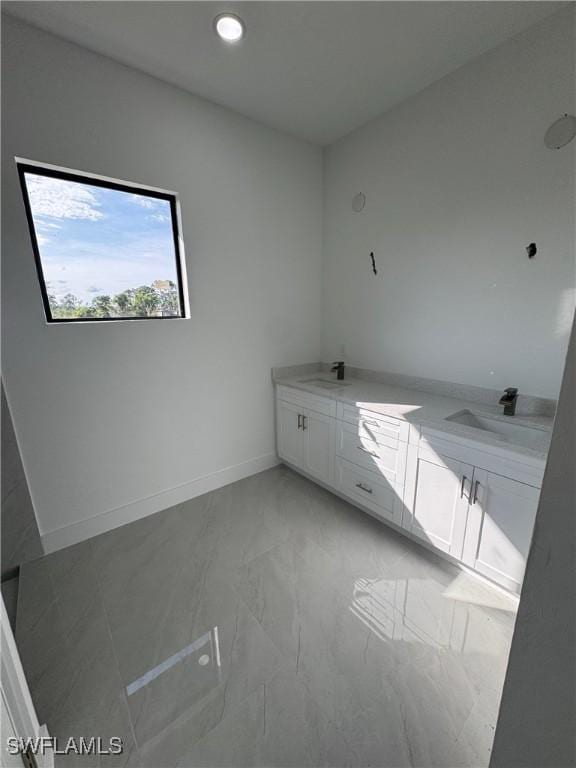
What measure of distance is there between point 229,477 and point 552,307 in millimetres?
2573

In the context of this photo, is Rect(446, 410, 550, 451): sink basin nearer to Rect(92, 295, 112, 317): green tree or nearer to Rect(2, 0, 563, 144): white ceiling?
Rect(2, 0, 563, 144): white ceiling

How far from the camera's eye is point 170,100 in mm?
2039

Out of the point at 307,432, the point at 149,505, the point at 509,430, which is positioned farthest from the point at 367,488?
the point at 149,505

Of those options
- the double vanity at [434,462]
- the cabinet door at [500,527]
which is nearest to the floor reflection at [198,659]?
the double vanity at [434,462]

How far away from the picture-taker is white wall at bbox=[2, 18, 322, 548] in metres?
1.71

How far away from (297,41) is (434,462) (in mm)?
2446

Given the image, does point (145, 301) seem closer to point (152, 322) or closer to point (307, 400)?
point (152, 322)

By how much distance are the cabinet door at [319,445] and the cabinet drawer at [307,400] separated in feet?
0.16

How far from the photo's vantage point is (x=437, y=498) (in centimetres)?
179

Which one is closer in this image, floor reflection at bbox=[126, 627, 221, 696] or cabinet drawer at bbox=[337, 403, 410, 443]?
floor reflection at bbox=[126, 627, 221, 696]

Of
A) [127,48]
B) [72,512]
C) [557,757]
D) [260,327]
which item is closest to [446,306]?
[260,327]

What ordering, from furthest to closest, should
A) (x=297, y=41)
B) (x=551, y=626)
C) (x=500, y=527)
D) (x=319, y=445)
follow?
(x=319, y=445)
(x=297, y=41)
(x=500, y=527)
(x=551, y=626)

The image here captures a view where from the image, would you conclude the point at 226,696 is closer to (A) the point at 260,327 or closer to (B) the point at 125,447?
(B) the point at 125,447

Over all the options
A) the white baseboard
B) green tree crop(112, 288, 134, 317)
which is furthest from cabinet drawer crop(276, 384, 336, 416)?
green tree crop(112, 288, 134, 317)
